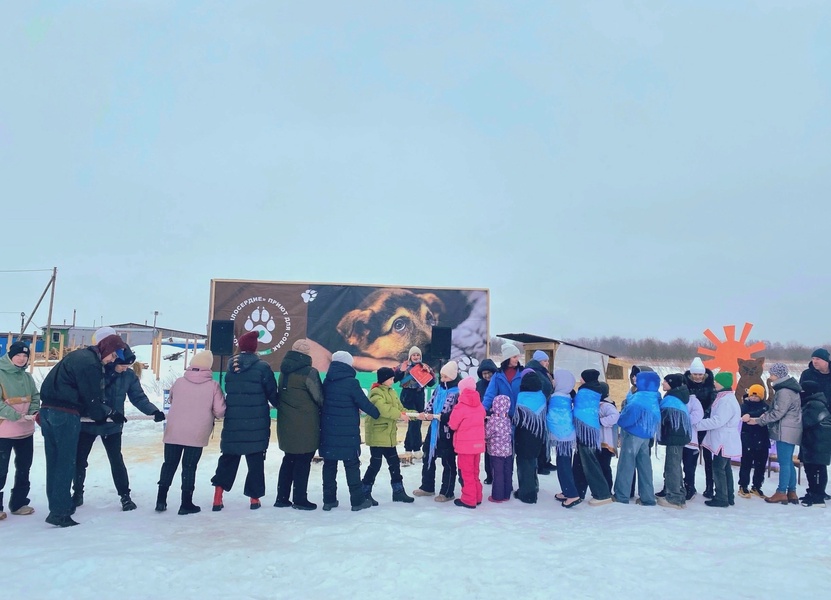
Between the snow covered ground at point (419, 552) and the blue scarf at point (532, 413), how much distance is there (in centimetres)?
76

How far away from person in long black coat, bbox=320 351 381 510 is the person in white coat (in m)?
3.51

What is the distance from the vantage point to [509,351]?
650 centimetres

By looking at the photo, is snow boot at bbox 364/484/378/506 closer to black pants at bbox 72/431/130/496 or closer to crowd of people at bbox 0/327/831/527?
crowd of people at bbox 0/327/831/527

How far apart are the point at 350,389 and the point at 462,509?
1549mm

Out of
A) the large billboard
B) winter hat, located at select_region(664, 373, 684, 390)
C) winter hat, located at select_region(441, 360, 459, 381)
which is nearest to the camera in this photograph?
winter hat, located at select_region(664, 373, 684, 390)

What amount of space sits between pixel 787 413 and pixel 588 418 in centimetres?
213

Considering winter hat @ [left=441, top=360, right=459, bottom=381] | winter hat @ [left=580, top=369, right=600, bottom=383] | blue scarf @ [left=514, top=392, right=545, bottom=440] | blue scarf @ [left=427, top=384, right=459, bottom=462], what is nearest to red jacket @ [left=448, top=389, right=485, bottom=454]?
blue scarf @ [left=427, top=384, right=459, bottom=462]

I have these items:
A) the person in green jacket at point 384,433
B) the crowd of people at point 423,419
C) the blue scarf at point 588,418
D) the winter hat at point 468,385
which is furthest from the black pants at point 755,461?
the person in green jacket at point 384,433

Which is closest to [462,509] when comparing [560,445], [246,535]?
[560,445]

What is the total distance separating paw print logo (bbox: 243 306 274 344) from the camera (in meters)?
11.7

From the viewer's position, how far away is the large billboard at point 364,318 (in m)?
11.8

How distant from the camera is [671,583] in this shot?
366 centimetres

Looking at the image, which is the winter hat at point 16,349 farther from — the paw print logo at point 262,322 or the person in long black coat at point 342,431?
the paw print logo at point 262,322

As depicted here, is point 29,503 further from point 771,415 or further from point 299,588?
point 771,415
